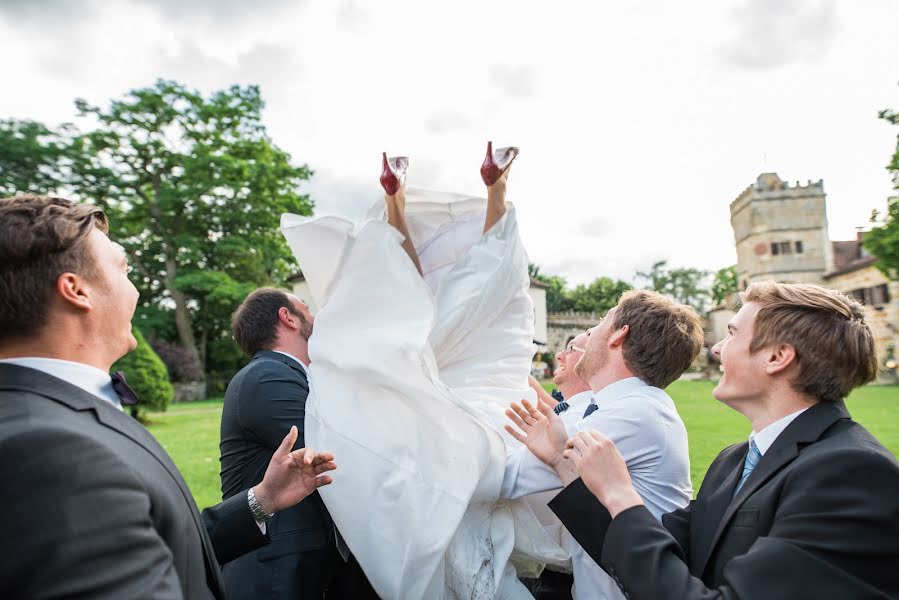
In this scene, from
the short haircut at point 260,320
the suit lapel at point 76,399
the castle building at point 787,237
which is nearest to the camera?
the suit lapel at point 76,399

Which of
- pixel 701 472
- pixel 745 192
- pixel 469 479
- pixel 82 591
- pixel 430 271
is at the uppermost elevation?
pixel 745 192

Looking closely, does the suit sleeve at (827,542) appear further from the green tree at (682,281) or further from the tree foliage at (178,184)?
the green tree at (682,281)

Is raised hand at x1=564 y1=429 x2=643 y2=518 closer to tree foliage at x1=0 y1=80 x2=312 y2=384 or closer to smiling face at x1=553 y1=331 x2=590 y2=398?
smiling face at x1=553 y1=331 x2=590 y2=398

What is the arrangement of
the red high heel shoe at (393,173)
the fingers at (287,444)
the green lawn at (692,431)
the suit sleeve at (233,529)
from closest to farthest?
the fingers at (287,444) → the suit sleeve at (233,529) → the red high heel shoe at (393,173) → the green lawn at (692,431)

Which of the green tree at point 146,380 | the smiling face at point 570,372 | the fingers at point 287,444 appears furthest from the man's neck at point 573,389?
the green tree at point 146,380

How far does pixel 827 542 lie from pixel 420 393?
1434 mm

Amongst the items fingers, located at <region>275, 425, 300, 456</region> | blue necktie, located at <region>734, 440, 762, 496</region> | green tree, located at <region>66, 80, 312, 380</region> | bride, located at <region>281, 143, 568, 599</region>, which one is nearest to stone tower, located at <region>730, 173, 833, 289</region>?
green tree, located at <region>66, 80, 312, 380</region>

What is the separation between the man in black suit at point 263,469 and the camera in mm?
2668

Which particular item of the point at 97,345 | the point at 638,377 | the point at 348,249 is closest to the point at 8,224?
the point at 97,345

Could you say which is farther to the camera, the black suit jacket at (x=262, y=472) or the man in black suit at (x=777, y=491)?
the black suit jacket at (x=262, y=472)

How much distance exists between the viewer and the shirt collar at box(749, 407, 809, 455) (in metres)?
1.87

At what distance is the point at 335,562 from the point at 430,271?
155 cm

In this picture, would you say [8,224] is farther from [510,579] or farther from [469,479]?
[510,579]

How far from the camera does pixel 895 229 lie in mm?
16891
